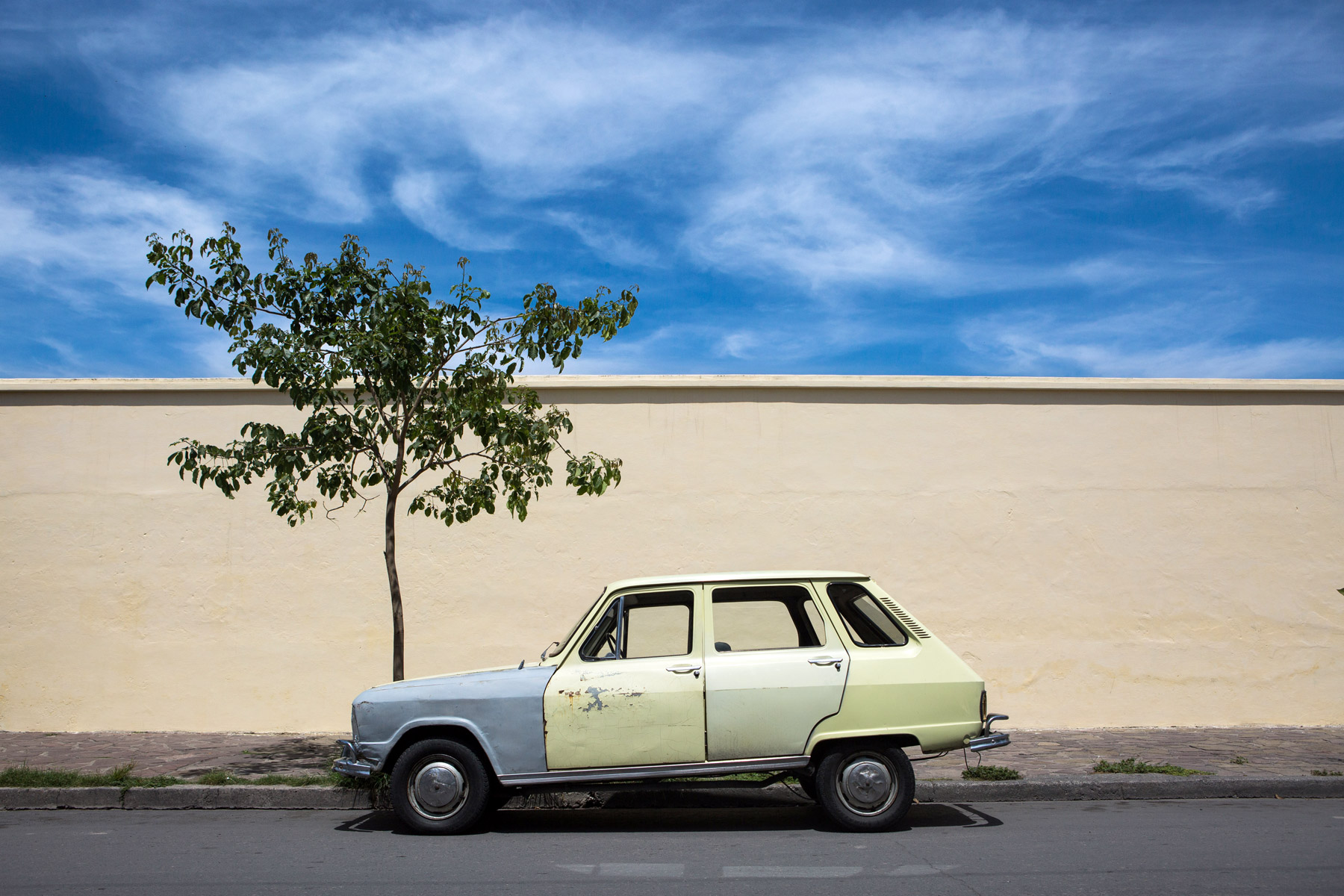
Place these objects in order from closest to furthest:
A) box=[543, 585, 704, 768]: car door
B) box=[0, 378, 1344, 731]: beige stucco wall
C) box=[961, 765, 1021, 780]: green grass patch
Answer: box=[543, 585, 704, 768]: car door
box=[961, 765, 1021, 780]: green grass patch
box=[0, 378, 1344, 731]: beige stucco wall

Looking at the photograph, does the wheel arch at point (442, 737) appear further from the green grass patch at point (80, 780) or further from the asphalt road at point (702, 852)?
the green grass patch at point (80, 780)

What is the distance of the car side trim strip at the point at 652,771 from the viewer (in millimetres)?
6191

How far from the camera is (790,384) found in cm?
1062

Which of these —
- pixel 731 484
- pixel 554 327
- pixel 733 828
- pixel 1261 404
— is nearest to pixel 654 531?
pixel 731 484

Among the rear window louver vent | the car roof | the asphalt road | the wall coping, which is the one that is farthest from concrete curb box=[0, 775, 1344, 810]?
the wall coping

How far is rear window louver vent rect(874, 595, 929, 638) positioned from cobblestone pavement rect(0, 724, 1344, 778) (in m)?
1.80

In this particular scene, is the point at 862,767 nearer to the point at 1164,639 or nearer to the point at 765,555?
the point at 765,555

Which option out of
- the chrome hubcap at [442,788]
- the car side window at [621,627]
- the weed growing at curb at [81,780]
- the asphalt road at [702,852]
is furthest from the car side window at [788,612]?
the weed growing at curb at [81,780]

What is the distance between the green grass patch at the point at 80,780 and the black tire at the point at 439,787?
236cm

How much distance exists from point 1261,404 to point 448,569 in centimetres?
877

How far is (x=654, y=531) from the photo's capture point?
10.5 m

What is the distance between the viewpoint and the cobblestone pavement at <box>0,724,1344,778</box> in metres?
8.12

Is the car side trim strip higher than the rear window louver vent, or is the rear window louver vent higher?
the rear window louver vent

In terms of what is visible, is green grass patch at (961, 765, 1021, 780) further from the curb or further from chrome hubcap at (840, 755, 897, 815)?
the curb
